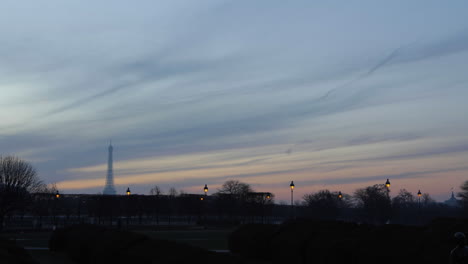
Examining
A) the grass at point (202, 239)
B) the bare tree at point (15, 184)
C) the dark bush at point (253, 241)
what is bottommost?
the grass at point (202, 239)

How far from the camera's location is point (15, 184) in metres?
70.6

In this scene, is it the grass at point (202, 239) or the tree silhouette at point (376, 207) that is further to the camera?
the tree silhouette at point (376, 207)

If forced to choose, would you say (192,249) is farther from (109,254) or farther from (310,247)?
(310,247)

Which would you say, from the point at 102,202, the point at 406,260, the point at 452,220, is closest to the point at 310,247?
the point at 406,260

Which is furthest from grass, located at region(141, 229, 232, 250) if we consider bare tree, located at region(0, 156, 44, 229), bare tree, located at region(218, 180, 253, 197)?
bare tree, located at region(218, 180, 253, 197)

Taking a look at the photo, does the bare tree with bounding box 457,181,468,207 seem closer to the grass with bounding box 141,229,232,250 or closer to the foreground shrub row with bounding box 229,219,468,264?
the grass with bounding box 141,229,232,250

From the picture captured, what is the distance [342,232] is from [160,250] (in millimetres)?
9798

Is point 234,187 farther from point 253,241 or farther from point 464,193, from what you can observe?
point 253,241

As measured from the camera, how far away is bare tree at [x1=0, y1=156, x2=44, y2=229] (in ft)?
204

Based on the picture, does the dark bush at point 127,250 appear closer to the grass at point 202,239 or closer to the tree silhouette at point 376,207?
the grass at point 202,239

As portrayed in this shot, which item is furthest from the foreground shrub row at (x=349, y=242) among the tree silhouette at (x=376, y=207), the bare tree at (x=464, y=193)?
the bare tree at (x=464, y=193)

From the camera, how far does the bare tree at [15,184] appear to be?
62188mm

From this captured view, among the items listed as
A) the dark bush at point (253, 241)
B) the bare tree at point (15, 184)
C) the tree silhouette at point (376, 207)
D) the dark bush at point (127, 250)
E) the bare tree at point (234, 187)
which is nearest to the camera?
the dark bush at point (127, 250)

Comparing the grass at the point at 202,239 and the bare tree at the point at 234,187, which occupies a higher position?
the bare tree at the point at 234,187
